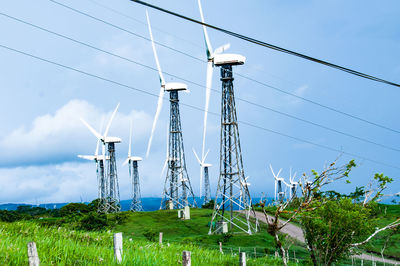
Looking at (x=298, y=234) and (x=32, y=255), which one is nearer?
(x=32, y=255)

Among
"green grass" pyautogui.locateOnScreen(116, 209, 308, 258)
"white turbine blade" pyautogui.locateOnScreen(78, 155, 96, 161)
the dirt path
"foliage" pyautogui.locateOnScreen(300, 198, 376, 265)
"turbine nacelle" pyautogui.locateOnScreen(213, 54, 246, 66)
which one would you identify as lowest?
the dirt path

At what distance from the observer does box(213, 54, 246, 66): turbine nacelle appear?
42781 millimetres

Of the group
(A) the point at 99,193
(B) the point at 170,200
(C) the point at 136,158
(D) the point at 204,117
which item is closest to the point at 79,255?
(D) the point at 204,117

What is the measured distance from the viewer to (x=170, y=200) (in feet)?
227

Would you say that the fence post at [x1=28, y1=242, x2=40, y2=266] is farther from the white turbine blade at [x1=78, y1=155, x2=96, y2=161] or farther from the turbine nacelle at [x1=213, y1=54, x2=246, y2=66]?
the white turbine blade at [x1=78, y1=155, x2=96, y2=161]

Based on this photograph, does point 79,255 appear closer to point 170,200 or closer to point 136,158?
point 170,200

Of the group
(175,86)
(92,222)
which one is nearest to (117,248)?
(92,222)

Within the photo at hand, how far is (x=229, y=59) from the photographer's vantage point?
140 feet

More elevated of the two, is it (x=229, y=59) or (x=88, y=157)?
(x=229, y=59)

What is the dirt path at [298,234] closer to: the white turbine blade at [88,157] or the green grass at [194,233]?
the green grass at [194,233]

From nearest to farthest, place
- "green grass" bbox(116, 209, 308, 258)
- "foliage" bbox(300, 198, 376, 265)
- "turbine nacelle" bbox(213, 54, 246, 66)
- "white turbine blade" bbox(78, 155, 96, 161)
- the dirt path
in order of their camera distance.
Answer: "foliage" bbox(300, 198, 376, 265), "green grass" bbox(116, 209, 308, 258), the dirt path, "turbine nacelle" bbox(213, 54, 246, 66), "white turbine blade" bbox(78, 155, 96, 161)

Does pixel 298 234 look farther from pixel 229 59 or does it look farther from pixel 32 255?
pixel 32 255

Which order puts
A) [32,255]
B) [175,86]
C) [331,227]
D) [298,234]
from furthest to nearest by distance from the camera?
[175,86], [298,234], [331,227], [32,255]

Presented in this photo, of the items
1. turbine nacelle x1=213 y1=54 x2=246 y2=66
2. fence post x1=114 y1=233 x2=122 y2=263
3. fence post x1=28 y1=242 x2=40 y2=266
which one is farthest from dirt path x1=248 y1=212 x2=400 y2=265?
fence post x1=28 y1=242 x2=40 y2=266
